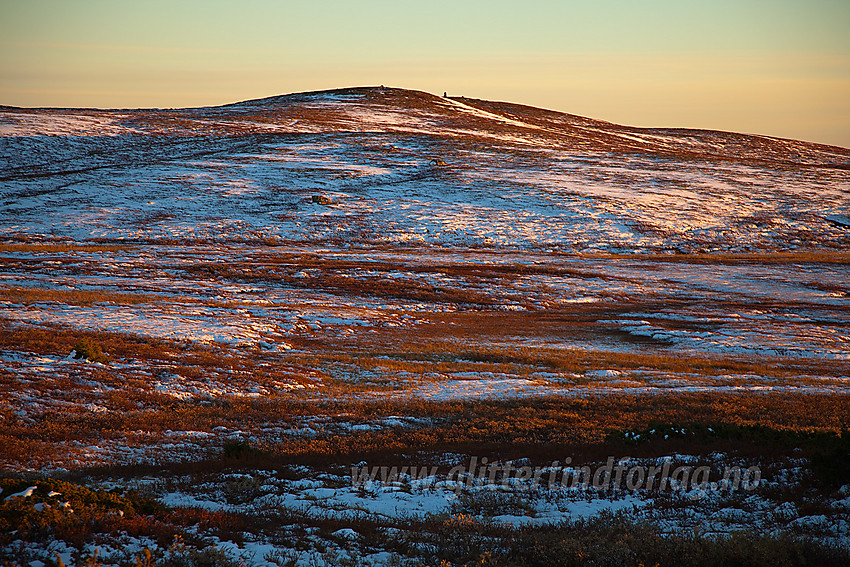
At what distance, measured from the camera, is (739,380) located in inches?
953

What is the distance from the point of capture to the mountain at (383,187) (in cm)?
6838

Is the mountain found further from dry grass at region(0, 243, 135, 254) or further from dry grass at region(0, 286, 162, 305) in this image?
dry grass at region(0, 286, 162, 305)

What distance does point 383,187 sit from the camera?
86.0 m

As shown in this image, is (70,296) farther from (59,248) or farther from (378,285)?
(59,248)

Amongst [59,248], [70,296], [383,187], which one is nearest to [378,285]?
[70,296]

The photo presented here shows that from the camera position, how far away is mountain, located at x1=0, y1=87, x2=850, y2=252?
224ft

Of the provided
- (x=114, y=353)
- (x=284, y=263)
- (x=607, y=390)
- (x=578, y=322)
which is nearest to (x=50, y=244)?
(x=284, y=263)

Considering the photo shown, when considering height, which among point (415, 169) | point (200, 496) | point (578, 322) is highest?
point (415, 169)

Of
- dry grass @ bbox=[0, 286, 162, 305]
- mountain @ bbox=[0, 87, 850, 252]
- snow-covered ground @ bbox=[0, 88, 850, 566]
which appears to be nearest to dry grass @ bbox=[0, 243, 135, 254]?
snow-covered ground @ bbox=[0, 88, 850, 566]

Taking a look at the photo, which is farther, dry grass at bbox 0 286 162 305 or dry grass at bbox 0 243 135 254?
dry grass at bbox 0 243 135 254

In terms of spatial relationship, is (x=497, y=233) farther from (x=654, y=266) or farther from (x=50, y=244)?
(x=50, y=244)

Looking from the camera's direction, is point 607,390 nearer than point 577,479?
No

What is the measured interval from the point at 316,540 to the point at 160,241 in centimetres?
5799

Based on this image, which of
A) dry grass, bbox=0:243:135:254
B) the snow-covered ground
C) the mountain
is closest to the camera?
the snow-covered ground
